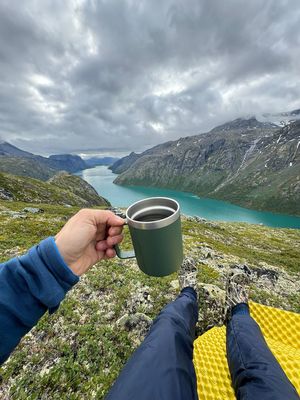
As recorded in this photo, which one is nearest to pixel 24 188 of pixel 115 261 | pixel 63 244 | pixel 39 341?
pixel 115 261

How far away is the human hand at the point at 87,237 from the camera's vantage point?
317cm

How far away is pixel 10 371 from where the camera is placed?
18.7 ft

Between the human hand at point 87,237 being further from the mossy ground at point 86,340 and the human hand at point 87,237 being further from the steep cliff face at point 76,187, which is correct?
the steep cliff face at point 76,187

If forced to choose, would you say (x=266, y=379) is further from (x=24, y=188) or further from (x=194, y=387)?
(x=24, y=188)

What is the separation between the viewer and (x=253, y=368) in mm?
3607

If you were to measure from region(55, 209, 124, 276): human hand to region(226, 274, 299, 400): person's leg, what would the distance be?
114 inches

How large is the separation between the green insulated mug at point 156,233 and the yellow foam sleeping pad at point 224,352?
319 centimetres

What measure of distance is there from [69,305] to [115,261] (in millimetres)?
3820

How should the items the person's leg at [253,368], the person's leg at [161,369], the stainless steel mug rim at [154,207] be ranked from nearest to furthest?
the stainless steel mug rim at [154,207] → the person's leg at [161,369] → the person's leg at [253,368]

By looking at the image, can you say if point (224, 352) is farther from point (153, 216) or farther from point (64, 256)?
point (64, 256)

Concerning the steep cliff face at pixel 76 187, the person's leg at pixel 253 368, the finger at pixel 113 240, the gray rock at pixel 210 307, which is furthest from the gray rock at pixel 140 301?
the steep cliff face at pixel 76 187

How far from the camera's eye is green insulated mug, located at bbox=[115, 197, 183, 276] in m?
2.75

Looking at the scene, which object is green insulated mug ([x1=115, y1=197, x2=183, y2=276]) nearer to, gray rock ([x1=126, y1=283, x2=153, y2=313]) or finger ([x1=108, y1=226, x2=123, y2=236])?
finger ([x1=108, y1=226, x2=123, y2=236])

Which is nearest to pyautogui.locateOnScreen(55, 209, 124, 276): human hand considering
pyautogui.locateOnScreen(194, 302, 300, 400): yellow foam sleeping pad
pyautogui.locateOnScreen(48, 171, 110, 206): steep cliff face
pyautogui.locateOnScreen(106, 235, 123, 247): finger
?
pyautogui.locateOnScreen(106, 235, 123, 247): finger
